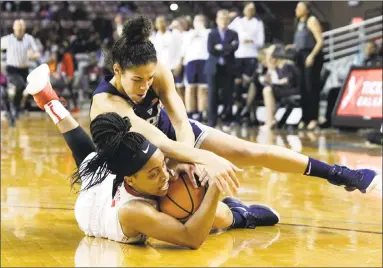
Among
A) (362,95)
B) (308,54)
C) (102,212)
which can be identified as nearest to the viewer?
(102,212)

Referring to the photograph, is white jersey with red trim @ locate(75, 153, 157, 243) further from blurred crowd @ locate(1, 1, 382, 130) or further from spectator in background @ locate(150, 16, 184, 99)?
spectator in background @ locate(150, 16, 184, 99)

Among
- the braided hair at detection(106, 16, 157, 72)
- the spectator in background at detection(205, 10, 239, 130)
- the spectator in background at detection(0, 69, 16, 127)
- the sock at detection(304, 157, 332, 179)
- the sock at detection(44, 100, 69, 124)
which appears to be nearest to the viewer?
the braided hair at detection(106, 16, 157, 72)

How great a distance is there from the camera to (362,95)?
31.5ft

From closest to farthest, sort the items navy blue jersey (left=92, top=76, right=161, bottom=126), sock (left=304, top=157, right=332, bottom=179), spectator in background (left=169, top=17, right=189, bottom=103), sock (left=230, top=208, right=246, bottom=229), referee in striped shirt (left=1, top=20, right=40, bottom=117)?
navy blue jersey (left=92, top=76, right=161, bottom=126), sock (left=230, top=208, right=246, bottom=229), sock (left=304, top=157, right=332, bottom=179), spectator in background (left=169, top=17, right=189, bottom=103), referee in striped shirt (left=1, top=20, right=40, bottom=117)

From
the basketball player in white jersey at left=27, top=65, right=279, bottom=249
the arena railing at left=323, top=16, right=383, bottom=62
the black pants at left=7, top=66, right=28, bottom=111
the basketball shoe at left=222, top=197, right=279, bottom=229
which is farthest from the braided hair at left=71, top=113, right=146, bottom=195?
the arena railing at left=323, top=16, right=383, bottom=62

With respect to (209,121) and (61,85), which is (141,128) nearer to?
(209,121)

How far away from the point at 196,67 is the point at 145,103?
293 inches

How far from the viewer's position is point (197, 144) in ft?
14.6

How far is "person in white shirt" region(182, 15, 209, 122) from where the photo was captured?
11625 millimetres

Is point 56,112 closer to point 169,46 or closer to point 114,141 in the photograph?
point 114,141

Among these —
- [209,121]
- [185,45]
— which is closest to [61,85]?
[185,45]

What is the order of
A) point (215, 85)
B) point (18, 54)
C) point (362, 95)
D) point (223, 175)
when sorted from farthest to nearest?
point (18, 54), point (215, 85), point (362, 95), point (223, 175)

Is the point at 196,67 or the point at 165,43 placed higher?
the point at 165,43

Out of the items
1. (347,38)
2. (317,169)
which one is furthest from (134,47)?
(347,38)
